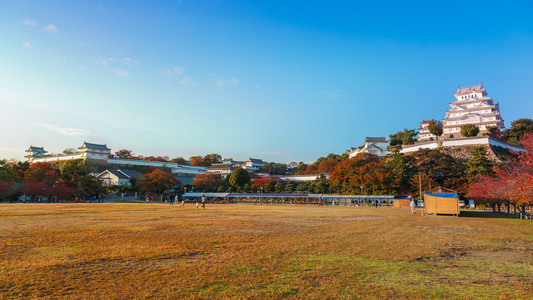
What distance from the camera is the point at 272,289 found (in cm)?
545

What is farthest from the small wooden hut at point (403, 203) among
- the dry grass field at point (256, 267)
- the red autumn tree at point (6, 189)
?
Answer: the red autumn tree at point (6, 189)

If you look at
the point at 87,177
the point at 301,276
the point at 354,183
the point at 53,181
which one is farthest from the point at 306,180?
the point at 301,276

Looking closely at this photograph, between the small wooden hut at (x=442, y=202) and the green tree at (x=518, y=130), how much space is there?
47.3 meters

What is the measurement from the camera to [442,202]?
25.0 m

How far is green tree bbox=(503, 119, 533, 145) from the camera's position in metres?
58.9

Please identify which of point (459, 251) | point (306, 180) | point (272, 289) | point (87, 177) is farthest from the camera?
point (306, 180)

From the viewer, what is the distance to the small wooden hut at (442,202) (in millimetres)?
24438

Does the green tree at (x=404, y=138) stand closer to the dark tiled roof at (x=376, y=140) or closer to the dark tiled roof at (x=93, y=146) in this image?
the dark tiled roof at (x=376, y=140)


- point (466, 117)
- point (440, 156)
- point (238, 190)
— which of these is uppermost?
point (466, 117)

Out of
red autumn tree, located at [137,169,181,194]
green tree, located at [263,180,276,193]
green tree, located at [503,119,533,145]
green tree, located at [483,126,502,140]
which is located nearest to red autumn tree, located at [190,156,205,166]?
red autumn tree, located at [137,169,181,194]

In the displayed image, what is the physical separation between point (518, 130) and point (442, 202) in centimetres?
5078

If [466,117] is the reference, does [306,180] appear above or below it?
below

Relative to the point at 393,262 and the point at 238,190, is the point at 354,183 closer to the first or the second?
the point at 238,190

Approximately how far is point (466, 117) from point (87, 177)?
77.9 m
